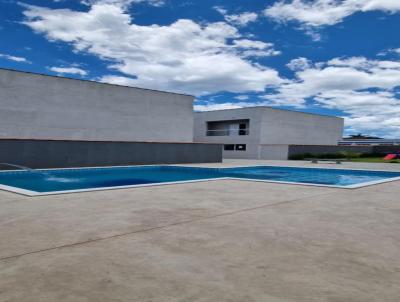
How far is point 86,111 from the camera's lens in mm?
21297

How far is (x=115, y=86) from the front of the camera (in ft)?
74.2

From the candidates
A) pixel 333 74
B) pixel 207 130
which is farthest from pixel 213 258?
pixel 207 130

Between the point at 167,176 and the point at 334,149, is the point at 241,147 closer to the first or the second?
the point at 334,149

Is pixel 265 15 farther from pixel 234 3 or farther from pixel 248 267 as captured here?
pixel 248 267

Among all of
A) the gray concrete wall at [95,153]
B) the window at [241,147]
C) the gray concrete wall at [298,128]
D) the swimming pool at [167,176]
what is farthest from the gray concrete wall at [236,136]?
the swimming pool at [167,176]

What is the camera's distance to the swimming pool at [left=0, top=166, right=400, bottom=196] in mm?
12133

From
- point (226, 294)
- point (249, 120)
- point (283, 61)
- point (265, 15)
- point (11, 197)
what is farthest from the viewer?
point (249, 120)

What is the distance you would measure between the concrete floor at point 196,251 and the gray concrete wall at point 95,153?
33.1ft

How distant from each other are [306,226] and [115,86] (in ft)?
66.4

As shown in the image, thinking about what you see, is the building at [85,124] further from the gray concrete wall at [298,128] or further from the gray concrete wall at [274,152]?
the gray concrete wall at [298,128]

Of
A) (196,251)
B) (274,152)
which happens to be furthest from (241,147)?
(196,251)

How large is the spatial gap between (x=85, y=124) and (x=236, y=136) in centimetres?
1651

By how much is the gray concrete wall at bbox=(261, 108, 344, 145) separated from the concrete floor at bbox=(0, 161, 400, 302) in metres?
25.4

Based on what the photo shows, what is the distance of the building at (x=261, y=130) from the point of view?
30.9 metres
